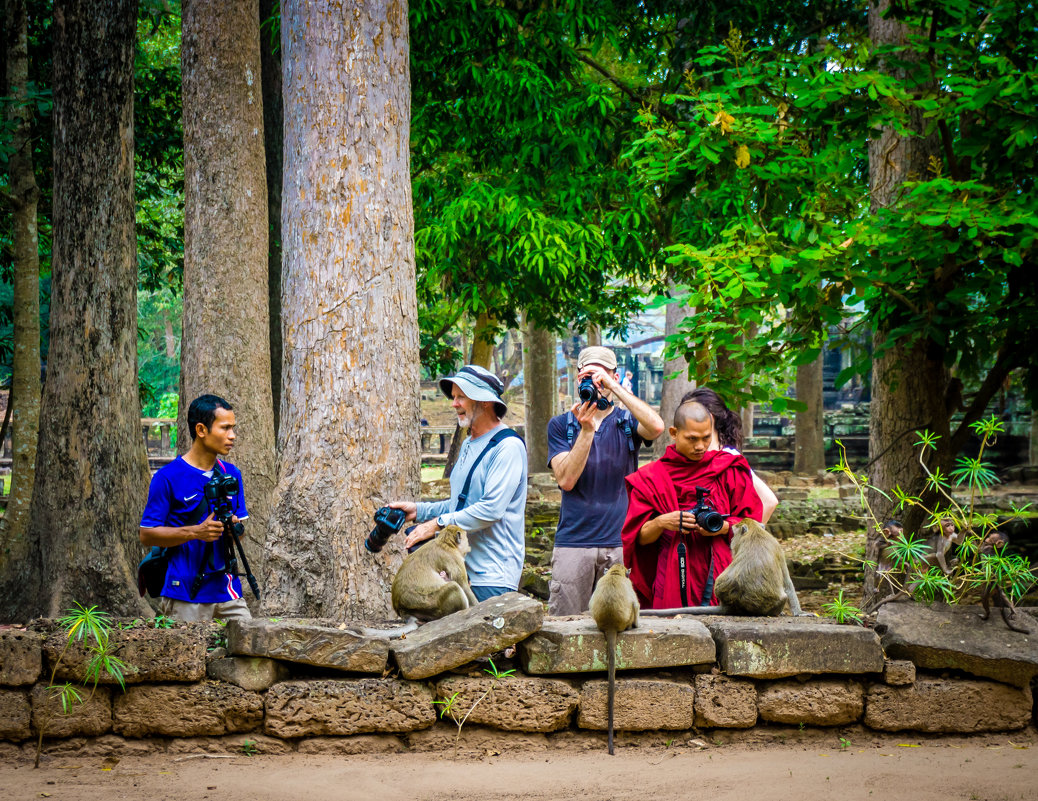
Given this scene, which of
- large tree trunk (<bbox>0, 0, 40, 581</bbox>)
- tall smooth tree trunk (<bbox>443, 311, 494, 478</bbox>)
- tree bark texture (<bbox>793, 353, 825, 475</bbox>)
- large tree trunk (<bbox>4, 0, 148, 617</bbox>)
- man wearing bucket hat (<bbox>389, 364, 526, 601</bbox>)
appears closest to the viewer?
man wearing bucket hat (<bbox>389, 364, 526, 601</bbox>)

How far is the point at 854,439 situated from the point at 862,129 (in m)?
20.9

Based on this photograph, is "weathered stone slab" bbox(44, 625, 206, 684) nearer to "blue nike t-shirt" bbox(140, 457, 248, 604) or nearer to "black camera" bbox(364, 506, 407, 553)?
"blue nike t-shirt" bbox(140, 457, 248, 604)

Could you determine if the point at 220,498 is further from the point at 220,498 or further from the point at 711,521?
the point at 711,521

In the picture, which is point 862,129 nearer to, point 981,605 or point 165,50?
point 981,605

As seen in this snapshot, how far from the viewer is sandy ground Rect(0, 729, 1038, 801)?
11.5 ft

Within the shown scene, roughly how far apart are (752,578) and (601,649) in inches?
29.9

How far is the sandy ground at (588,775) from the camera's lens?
351 centimetres

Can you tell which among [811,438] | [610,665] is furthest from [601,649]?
[811,438]

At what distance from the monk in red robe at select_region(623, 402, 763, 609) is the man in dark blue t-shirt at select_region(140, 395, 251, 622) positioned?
1863 millimetres

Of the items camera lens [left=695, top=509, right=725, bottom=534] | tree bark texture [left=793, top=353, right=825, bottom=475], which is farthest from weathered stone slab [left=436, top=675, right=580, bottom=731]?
tree bark texture [left=793, top=353, right=825, bottom=475]

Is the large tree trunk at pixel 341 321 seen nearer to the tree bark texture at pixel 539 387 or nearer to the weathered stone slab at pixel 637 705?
the weathered stone slab at pixel 637 705

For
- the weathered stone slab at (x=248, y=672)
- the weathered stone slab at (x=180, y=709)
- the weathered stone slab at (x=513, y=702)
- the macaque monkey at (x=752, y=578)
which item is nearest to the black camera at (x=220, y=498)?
the weathered stone slab at (x=248, y=672)

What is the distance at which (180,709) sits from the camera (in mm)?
3875

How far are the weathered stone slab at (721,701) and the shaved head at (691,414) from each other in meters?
1.14
